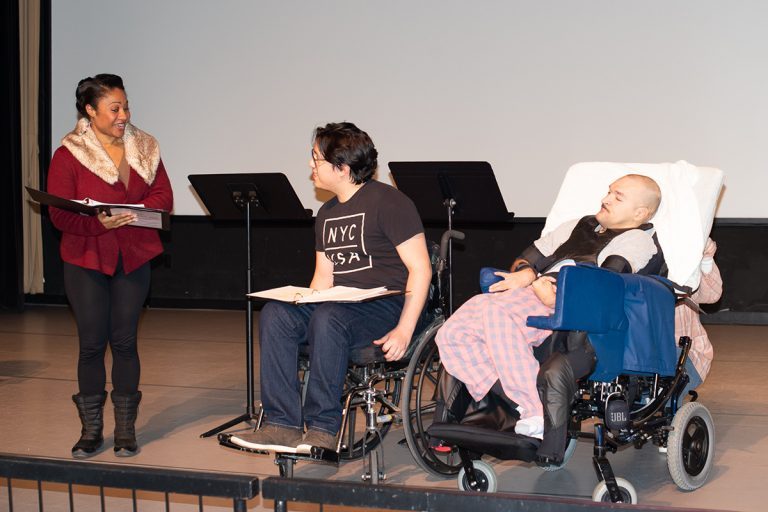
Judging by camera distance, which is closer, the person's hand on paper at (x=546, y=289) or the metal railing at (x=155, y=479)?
the metal railing at (x=155, y=479)

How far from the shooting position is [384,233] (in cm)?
318

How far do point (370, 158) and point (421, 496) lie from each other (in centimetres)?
210

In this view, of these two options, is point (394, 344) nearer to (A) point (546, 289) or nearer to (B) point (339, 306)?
(B) point (339, 306)

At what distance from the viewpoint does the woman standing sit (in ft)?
11.3

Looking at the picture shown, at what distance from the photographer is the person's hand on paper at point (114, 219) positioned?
11.1ft

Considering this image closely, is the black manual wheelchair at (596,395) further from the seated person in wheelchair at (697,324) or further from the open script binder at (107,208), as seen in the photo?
the open script binder at (107,208)

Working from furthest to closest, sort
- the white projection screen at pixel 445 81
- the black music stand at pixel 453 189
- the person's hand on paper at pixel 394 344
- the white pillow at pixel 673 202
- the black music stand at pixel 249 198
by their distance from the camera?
the white projection screen at pixel 445 81 → the black music stand at pixel 249 198 → the black music stand at pixel 453 189 → the white pillow at pixel 673 202 → the person's hand on paper at pixel 394 344

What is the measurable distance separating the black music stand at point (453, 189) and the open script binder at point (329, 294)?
0.54m

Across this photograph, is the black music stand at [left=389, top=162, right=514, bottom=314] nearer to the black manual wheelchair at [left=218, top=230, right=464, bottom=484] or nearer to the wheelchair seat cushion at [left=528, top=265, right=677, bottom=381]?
the black manual wheelchair at [left=218, top=230, right=464, bottom=484]

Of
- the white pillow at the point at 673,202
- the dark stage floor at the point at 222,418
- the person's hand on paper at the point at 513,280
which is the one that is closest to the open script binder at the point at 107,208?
the dark stage floor at the point at 222,418

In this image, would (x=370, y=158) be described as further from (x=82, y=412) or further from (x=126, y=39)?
(x=126, y=39)

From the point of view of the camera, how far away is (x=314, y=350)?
2916 millimetres

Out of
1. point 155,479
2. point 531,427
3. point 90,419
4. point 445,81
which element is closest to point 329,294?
point 531,427

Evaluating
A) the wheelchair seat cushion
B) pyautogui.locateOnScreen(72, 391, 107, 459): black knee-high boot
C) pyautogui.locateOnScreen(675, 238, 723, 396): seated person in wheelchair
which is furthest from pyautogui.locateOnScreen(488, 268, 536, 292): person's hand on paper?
pyautogui.locateOnScreen(72, 391, 107, 459): black knee-high boot
